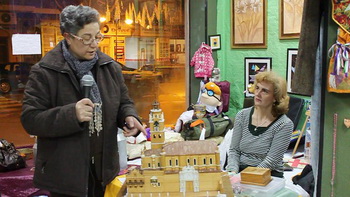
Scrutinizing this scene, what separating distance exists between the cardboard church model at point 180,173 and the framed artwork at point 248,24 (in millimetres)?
3501

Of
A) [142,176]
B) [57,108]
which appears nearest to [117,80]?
[57,108]

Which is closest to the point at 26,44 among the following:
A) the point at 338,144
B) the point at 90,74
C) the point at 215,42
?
A: the point at 215,42

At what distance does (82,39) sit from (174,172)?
753 millimetres

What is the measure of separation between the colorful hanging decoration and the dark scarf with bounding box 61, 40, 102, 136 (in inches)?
57.3

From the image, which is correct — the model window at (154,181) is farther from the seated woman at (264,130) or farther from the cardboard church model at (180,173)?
the seated woman at (264,130)

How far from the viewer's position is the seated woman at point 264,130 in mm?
2844

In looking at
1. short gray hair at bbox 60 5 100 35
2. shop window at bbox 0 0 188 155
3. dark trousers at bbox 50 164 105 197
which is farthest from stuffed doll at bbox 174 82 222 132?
short gray hair at bbox 60 5 100 35

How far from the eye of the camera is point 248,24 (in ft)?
17.2

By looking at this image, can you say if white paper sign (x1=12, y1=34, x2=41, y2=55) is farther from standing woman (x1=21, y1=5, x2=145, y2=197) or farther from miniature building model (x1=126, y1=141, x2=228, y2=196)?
miniature building model (x1=126, y1=141, x2=228, y2=196)

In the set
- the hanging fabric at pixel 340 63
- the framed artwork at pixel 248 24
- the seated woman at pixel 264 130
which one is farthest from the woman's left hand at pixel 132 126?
the framed artwork at pixel 248 24

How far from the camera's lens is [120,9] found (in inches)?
206

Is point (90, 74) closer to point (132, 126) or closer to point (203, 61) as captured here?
point (132, 126)

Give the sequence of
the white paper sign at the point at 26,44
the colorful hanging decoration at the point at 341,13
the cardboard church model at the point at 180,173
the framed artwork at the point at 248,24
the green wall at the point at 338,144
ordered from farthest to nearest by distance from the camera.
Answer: the framed artwork at the point at 248,24 < the white paper sign at the point at 26,44 < the green wall at the point at 338,144 < the colorful hanging decoration at the point at 341,13 < the cardboard church model at the point at 180,173

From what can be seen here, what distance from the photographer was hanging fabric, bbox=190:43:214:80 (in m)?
5.56
